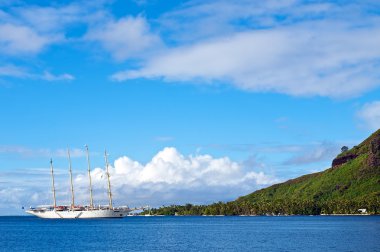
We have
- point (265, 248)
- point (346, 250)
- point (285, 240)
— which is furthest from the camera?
point (285, 240)

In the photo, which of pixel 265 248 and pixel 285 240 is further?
pixel 285 240

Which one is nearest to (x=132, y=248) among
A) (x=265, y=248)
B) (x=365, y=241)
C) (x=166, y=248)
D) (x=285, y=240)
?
(x=166, y=248)

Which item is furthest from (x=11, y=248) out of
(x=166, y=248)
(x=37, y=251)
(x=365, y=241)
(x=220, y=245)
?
(x=365, y=241)

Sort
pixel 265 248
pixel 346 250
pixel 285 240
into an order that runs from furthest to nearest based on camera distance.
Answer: pixel 285 240 < pixel 265 248 < pixel 346 250

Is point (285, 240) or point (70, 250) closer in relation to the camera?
point (70, 250)

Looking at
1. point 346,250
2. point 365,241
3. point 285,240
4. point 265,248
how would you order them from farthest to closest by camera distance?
point 285,240
point 365,241
point 265,248
point 346,250

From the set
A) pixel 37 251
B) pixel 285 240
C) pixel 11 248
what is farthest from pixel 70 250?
pixel 285 240

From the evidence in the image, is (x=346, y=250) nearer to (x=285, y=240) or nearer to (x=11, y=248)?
(x=285, y=240)

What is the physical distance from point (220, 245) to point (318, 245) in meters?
24.3

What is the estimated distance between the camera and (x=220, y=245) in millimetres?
153500

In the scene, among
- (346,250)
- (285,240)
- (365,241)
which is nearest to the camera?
(346,250)

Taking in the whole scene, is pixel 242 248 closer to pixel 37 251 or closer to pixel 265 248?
pixel 265 248

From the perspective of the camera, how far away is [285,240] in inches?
6565

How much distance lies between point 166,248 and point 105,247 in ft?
56.2
